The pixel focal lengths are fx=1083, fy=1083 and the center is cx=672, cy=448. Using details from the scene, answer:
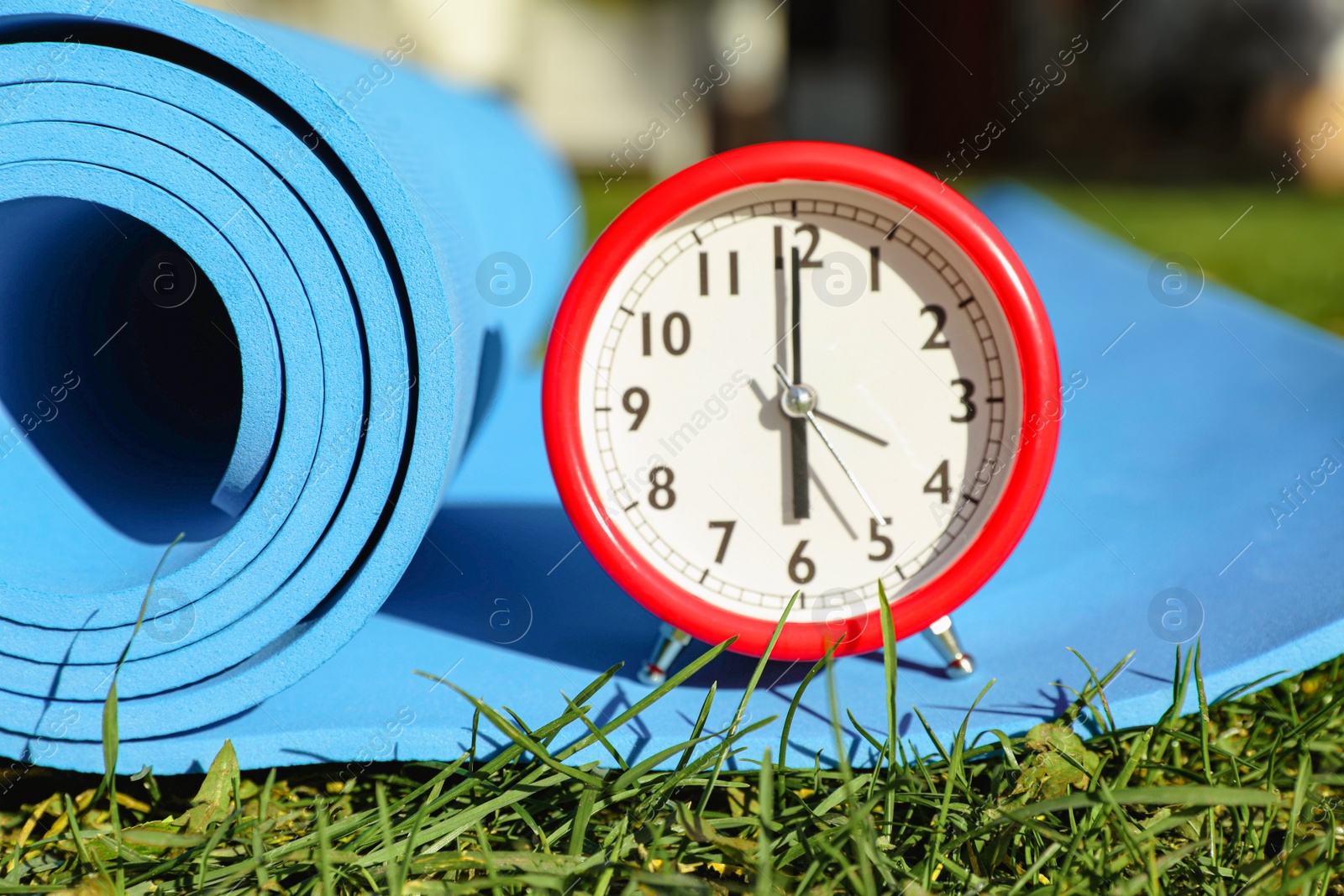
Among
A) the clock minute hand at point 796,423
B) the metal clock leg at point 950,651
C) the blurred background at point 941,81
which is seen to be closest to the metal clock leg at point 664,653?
the clock minute hand at point 796,423

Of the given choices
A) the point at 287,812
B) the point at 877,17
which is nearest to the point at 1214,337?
the point at 287,812

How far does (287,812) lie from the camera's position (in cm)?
166

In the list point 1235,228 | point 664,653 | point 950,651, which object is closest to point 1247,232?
point 1235,228

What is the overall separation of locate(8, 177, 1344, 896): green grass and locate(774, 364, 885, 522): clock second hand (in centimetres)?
29

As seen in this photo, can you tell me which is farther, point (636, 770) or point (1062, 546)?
→ point (1062, 546)

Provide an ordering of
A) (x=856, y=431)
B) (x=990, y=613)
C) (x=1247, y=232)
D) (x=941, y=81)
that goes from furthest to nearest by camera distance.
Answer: (x=941, y=81) → (x=1247, y=232) → (x=990, y=613) → (x=856, y=431)

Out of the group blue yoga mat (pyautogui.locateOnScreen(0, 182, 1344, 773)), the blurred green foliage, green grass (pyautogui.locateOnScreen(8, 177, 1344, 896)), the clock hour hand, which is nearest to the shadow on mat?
blue yoga mat (pyautogui.locateOnScreen(0, 182, 1344, 773))

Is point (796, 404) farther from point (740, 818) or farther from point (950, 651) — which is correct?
point (740, 818)

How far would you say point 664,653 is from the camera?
1.82 m

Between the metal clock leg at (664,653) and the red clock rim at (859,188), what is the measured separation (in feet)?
0.16

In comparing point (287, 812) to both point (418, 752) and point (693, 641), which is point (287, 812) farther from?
point (693, 641)

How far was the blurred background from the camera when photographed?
12406mm

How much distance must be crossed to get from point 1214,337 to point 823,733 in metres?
2.84

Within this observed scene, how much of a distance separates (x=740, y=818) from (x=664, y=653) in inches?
13.8
